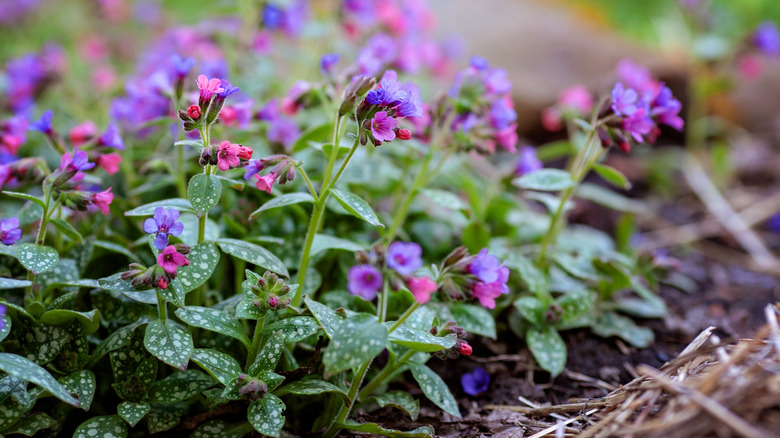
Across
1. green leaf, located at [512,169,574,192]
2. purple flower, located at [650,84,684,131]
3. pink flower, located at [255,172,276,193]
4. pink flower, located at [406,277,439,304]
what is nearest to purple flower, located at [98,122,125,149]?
pink flower, located at [255,172,276,193]

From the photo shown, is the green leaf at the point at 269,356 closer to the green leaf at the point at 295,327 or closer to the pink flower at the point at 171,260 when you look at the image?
the green leaf at the point at 295,327

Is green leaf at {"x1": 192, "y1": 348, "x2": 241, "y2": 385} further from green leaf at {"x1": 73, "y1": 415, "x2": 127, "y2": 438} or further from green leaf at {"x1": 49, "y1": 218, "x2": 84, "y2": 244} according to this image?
green leaf at {"x1": 49, "y1": 218, "x2": 84, "y2": 244}

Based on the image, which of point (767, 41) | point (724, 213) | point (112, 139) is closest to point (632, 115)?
point (112, 139)

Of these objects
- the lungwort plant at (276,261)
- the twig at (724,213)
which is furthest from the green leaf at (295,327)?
the twig at (724,213)

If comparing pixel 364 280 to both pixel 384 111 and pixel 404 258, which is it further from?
pixel 384 111

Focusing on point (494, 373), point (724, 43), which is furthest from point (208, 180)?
point (724, 43)

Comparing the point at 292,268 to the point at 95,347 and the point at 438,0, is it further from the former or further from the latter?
the point at 438,0
